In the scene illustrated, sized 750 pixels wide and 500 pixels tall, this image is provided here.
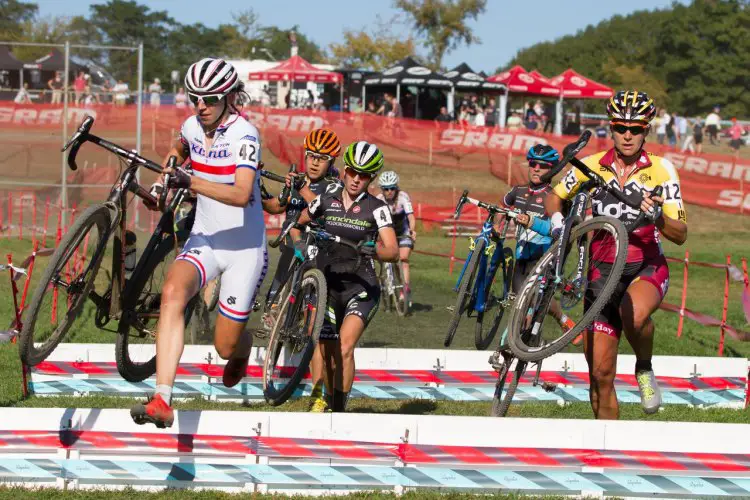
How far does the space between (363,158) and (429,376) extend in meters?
2.41

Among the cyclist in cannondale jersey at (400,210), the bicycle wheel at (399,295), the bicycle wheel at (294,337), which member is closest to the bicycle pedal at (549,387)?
the bicycle wheel at (294,337)

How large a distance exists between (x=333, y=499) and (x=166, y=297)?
1657 mm

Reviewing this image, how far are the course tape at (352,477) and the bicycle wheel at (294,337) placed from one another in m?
2.26

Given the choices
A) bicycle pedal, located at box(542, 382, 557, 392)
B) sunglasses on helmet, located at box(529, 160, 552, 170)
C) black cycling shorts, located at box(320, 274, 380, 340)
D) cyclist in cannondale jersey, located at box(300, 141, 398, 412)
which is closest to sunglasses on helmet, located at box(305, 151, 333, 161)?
cyclist in cannondale jersey, located at box(300, 141, 398, 412)

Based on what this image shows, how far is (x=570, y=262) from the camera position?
28.5 ft

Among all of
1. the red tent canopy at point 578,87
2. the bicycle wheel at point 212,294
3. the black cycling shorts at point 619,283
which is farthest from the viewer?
the red tent canopy at point 578,87

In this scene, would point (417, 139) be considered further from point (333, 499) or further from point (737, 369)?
point (333, 499)

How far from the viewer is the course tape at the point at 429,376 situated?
10.6 m

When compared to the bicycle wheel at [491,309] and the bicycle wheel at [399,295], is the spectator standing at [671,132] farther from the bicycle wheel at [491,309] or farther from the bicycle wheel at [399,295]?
the bicycle wheel at [491,309]

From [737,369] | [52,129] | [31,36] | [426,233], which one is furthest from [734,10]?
[737,369]

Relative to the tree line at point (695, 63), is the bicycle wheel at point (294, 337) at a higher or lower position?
lower

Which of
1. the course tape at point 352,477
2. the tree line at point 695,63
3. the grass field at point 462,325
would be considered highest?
the tree line at point 695,63

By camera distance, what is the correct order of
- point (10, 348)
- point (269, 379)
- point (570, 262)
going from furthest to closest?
1. point (10, 348)
2. point (269, 379)
3. point (570, 262)

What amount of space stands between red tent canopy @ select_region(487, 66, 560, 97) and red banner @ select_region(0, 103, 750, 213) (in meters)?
7.59
